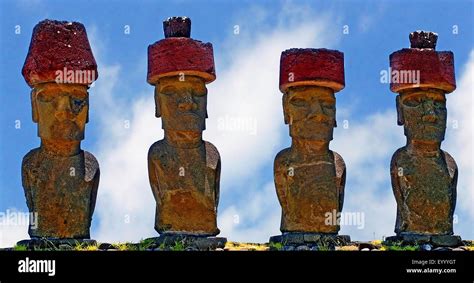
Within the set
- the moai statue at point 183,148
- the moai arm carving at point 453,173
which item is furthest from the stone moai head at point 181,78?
the moai arm carving at point 453,173

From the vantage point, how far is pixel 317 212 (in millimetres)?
19125

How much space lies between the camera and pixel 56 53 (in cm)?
1856

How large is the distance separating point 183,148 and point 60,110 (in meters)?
1.99

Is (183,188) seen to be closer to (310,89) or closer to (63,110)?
(63,110)

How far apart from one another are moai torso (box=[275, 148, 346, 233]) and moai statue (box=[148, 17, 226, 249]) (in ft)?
3.52

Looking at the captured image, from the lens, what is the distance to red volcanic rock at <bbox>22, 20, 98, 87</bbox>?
1848cm

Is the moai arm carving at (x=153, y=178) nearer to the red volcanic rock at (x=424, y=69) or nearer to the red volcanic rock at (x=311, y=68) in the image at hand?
the red volcanic rock at (x=311, y=68)

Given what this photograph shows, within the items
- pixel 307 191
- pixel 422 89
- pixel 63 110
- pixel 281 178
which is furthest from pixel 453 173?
pixel 63 110

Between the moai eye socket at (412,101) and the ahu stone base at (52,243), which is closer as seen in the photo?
the ahu stone base at (52,243)

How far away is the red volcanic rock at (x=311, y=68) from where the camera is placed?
19.2 metres

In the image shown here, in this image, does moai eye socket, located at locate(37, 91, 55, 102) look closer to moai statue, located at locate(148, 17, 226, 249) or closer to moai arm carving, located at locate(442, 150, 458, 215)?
moai statue, located at locate(148, 17, 226, 249)

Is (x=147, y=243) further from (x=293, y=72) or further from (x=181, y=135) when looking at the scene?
(x=293, y=72)
